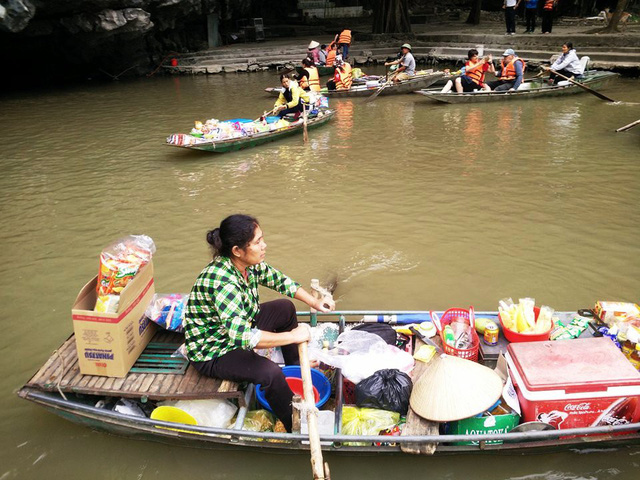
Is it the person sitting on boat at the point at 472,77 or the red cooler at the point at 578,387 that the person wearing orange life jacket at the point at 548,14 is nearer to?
the person sitting on boat at the point at 472,77

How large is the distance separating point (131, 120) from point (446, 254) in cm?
937

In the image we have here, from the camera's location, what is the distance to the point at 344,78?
13.5 meters

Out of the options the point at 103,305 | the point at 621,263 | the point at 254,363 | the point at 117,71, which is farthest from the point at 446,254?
the point at 117,71

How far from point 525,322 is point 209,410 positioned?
2.18 m

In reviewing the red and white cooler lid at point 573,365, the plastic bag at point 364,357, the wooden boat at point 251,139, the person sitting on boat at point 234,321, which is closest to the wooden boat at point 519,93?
the wooden boat at point 251,139

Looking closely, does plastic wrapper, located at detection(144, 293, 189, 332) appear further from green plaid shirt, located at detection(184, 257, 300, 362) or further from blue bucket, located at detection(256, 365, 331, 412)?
blue bucket, located at detection(256, 365, 331, 412)

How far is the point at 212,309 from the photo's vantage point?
3010mm

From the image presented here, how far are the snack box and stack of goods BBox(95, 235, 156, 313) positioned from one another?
10.4 ft

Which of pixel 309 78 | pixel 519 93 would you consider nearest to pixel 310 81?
pixel 309 78

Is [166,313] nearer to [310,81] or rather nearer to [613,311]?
[613,311]

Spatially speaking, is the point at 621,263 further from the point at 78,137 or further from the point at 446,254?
the point at 78,137

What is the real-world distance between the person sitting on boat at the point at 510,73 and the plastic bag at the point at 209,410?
11121mm

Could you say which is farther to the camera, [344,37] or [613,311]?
[344,37]

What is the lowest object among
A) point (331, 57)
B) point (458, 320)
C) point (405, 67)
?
point (458, 320)
